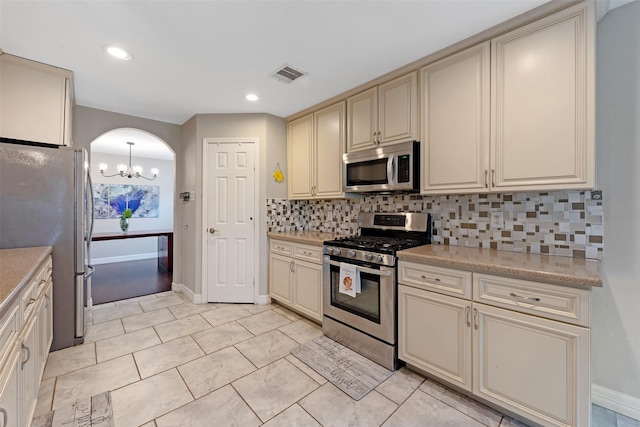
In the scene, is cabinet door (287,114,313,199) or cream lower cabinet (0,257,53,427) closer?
cream lower cabinet (0,257,53,427)

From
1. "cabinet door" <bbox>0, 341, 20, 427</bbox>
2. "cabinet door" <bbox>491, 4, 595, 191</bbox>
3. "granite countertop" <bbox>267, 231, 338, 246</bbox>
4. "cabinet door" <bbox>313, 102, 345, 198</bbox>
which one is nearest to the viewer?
"cabinet door" <bbox>0, 341, 20, 427</bbox>

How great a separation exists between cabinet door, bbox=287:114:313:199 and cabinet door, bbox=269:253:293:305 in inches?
31.3

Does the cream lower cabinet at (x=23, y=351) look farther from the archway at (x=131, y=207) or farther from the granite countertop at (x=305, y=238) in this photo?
the archway at (x=131, y=207)

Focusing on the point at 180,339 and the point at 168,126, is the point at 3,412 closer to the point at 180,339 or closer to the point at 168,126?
the point at 180,339

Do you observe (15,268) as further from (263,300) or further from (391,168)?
(391,168)

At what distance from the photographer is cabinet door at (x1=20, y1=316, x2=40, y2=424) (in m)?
1.31

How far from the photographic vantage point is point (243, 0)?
5.24 feet

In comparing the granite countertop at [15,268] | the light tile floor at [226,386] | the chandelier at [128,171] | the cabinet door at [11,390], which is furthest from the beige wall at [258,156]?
the chandelier at [128,171]

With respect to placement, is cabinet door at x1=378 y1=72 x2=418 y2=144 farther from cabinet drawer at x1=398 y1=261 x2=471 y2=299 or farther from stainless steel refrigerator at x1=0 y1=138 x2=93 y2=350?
stainless steel refrigerator at x1=0 y1=138 x2=93 y2=350

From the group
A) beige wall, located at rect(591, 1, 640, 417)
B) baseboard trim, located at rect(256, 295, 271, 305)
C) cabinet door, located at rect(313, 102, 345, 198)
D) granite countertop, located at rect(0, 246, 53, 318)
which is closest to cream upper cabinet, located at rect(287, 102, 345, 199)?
cabinet door, located at rect(313, 102, 345, 198)

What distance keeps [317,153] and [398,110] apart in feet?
3.51

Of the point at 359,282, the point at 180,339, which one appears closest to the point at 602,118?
the point at 359,282

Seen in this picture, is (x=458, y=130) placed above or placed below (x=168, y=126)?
below

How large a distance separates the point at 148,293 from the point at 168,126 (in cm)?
233
